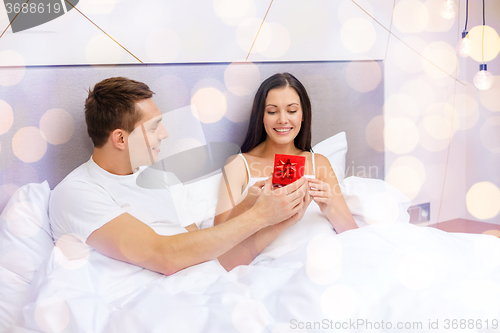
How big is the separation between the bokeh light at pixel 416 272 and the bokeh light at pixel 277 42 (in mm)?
1214

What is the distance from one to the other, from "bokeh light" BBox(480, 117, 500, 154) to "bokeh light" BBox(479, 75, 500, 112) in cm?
8

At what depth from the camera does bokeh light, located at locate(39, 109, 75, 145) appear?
1317 mm

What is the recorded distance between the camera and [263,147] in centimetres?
167

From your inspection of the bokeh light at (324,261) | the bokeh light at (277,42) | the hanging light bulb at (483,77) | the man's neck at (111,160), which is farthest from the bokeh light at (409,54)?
the man's neck at (111,160)

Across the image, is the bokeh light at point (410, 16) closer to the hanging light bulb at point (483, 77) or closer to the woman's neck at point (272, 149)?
the hanging light bulb at point (483, 77)

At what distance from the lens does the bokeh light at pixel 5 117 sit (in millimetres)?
1255

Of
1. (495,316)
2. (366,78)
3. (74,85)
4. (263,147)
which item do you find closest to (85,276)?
(74,85)

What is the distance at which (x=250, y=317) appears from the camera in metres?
0.81

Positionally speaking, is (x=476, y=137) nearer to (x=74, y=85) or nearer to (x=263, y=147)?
(x=263, y=147)

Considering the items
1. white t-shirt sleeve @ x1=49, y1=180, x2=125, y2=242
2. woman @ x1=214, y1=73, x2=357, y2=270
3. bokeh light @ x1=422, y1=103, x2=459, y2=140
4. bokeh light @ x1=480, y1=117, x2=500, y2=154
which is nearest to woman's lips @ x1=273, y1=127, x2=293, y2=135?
woman @ x1=214, y1=73, x2=357, y2=270

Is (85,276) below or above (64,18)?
below

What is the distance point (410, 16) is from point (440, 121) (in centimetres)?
75

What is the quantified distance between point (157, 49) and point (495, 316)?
1.49 m

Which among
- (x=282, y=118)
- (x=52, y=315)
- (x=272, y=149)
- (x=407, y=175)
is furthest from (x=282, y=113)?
(x=407, y=175)
